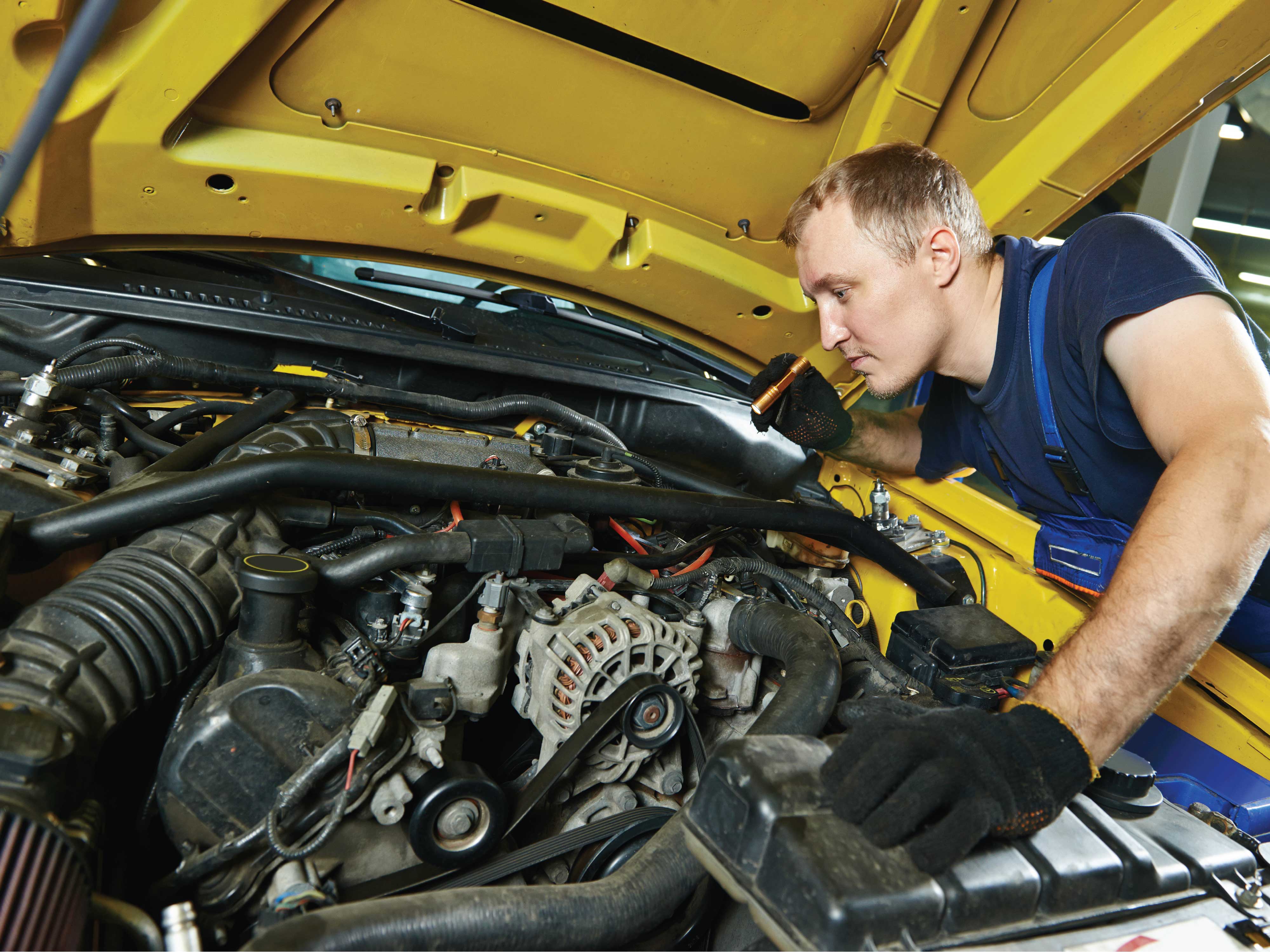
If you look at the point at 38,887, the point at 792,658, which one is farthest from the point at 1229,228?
the point at 38,887

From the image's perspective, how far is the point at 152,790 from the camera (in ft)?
3.09

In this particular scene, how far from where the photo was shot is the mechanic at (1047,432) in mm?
788

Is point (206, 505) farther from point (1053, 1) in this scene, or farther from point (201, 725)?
point (1053, 1)

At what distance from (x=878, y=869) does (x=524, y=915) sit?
1.15 feet

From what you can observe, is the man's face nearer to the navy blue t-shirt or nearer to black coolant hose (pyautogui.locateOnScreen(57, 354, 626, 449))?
the navy blue t-shirt

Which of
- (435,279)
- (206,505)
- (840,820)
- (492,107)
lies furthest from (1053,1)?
(206,505)

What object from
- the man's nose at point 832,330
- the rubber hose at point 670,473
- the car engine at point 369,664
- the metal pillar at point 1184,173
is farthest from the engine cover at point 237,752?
the metal pillar at point 1184,173

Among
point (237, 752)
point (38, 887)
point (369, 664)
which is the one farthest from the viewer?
point (369, 664)

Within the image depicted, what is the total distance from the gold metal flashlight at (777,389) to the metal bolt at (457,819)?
0.99 metres

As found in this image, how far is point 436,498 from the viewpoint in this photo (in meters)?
1.19

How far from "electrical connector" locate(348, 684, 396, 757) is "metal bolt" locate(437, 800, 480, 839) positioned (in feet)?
0.41

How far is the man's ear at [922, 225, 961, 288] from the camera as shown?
4.79ft

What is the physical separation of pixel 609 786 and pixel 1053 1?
1515 millimetres

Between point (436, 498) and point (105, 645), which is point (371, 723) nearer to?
point (105, 645)
